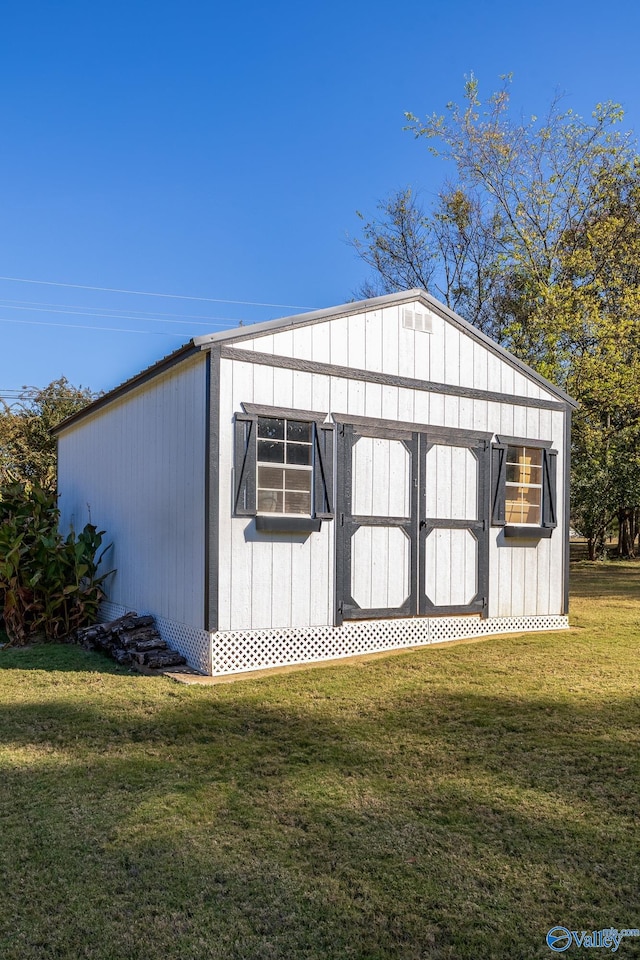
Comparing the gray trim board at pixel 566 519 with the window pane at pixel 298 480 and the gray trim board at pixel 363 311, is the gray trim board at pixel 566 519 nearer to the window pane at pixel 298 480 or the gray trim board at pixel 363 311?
the gray trim board at pixel 363 311

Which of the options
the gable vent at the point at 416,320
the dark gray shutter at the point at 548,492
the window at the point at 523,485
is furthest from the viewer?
the dark gray shutter at the point at 548,492

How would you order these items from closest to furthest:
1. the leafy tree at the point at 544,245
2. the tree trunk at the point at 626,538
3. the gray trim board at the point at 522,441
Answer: the gray trim board at the point at 522,441
the leafy tree at the point at 544,245
the tree trunk at the point at 626,538

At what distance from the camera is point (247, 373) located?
6.20 m

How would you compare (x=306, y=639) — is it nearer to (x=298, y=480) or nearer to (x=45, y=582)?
(x=298, y=480)

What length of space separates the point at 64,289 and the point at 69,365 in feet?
14.5

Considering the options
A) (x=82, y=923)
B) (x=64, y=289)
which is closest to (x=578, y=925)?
(x=82, y=923)

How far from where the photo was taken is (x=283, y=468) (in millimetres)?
6422

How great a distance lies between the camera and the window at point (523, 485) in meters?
8.22

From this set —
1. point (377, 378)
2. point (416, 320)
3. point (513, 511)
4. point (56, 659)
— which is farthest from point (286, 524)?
point (513, 511)

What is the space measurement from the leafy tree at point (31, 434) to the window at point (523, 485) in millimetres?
12622

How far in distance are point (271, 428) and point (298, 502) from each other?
79 centimetres

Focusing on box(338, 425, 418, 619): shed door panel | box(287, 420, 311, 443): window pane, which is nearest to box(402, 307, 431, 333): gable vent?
box(338, 425, 418, 619): shed door panel

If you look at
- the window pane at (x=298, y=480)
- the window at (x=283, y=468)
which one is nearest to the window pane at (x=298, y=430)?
the window at (x=283, y=468)

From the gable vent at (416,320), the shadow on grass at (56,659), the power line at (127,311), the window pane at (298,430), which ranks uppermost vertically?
the power line at (127,311)
